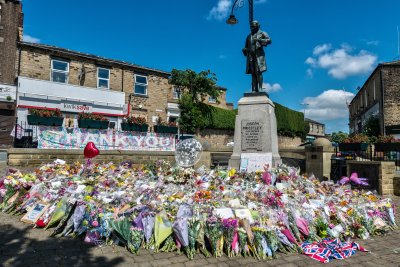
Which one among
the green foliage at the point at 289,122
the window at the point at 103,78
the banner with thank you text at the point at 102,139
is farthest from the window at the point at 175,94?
the green foliage at the point at 289,122

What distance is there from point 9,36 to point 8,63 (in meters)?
1.97

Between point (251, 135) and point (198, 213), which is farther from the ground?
point (251, 135)

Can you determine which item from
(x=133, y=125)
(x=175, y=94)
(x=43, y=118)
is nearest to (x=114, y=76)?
A: (x=175, y=94)

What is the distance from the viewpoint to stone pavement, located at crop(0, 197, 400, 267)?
331 cm

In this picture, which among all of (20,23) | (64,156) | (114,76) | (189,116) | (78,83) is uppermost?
(20,23)

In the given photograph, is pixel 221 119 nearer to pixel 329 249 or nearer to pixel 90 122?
pixel 90 122

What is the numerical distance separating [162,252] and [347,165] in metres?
8.20

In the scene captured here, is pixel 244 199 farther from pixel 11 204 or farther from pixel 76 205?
pixel 11 204

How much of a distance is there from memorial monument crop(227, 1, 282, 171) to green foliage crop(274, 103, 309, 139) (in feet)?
66.2

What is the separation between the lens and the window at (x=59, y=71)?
1885 centimetres

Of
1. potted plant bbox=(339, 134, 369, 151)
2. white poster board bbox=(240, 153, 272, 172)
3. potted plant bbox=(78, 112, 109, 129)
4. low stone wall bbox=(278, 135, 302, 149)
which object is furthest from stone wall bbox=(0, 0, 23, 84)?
low stone wall bbox=(278, 135, 302, 149)

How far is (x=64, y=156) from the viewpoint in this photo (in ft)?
35.2

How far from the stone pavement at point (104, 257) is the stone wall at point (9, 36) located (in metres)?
17.1

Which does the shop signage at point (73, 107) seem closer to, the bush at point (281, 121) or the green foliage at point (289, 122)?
the bush at point (281, 121)
